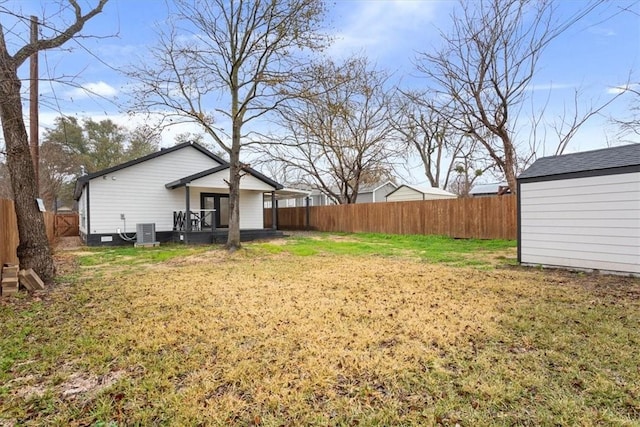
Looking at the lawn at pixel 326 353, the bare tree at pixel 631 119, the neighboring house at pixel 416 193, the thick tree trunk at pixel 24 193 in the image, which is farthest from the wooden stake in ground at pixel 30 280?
the neighboring house at pixel 416 193

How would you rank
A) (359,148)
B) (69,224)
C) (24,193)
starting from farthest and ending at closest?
(69,224)
(359,148)
(24,193)

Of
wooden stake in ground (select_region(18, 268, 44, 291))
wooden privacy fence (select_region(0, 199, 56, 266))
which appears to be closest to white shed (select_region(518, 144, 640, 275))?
wooden stake in ground (select_region(18, 268, 44, 291))

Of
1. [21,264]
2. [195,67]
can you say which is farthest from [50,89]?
[195,67]

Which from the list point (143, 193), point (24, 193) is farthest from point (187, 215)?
point (24, 193)

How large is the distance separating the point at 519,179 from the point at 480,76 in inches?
346

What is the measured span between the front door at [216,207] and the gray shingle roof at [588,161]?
12.1 m

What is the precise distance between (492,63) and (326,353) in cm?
1478

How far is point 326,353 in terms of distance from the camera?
115 inches

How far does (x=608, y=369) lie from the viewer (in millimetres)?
2564

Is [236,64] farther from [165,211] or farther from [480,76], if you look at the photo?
[480,76]

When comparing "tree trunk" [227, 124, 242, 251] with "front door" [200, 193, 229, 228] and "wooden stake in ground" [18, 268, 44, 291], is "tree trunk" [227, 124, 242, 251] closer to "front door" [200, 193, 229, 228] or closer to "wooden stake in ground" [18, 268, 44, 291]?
"wooden stake in ground" [18, 268, 44, 291]

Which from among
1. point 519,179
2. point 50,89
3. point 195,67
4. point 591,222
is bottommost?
point 591,222

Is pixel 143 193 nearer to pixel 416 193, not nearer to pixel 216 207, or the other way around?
pixel 216 207

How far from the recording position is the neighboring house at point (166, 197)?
12.5 meters
